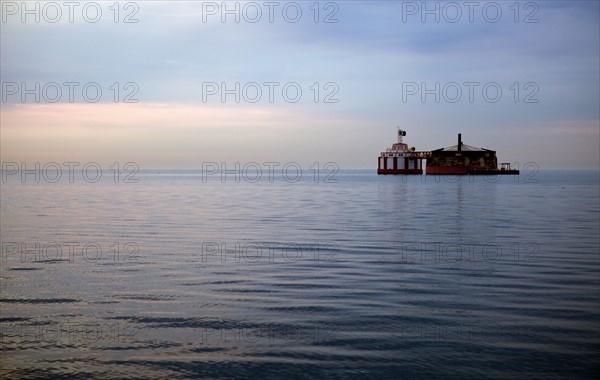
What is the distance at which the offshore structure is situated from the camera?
17525cm

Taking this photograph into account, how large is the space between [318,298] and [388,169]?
17426 centimetres

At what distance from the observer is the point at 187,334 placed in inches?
418

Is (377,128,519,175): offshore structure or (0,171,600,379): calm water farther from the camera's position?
(377,128,519,175): offshore structure

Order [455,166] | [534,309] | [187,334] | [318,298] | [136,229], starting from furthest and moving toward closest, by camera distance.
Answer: [455,166] → [136,229] → [318,298] → [534,309] → [187,334]

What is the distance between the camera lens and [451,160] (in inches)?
6919

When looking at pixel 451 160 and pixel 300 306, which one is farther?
pixel 451 160

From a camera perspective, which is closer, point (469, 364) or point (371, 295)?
point (469, 364)

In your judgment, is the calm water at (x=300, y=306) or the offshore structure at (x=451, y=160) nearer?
the calm water at (x=300, y=306)

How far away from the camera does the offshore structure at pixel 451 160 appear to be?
17525cm

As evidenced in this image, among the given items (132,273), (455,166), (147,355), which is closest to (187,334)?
(147,355)

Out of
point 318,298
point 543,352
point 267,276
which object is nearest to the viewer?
point 543,352

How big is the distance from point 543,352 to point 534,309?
3.14 metres

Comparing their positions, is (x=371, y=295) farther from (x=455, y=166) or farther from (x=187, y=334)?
(x=455, y=166)

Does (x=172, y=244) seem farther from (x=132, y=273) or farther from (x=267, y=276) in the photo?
(x=267, y=276)
